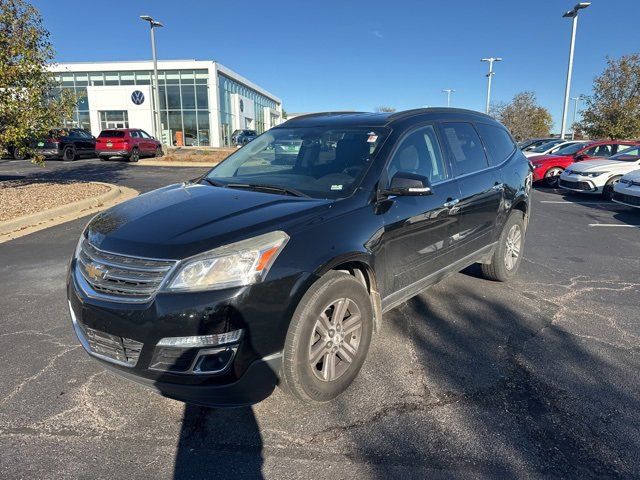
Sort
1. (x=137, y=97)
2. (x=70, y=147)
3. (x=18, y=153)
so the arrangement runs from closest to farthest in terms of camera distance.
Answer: (x=18, y=153), (x=70, y=147), (x=137, y=97)

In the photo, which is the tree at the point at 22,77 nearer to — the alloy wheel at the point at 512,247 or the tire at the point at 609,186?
the alloy wheel at the point at 512,247

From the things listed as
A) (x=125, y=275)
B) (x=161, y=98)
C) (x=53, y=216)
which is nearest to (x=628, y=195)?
(x=125, y=275)

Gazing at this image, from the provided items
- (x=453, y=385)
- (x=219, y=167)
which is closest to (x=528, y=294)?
(x=453, y=385)

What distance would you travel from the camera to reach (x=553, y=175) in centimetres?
1556

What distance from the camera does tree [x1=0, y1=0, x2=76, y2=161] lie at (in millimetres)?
9055

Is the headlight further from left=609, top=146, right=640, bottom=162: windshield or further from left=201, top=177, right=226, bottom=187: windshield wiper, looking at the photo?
left=609, top=146, right=640, bottom=162: windshield

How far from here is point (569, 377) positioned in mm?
3266

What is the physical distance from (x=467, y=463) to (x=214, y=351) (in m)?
1.45

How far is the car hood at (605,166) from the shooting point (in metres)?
12.5

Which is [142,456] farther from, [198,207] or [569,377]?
[569,377]

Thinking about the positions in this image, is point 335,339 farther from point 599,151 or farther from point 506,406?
point 599,151

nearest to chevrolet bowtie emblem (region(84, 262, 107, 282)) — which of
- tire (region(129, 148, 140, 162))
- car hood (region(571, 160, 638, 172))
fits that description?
car hood (region(571, 160, 638, 172))

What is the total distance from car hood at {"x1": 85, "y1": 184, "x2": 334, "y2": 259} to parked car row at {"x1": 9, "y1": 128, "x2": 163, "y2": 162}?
72.7 feet

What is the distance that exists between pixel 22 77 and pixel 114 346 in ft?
30.6
